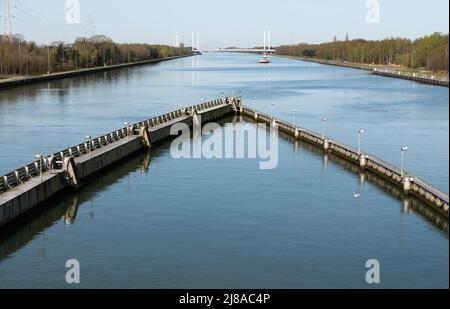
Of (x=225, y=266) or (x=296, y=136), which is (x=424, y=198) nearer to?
(x=225, y=266)

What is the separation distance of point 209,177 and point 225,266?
21893mm

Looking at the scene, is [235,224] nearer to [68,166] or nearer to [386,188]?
[68,166]

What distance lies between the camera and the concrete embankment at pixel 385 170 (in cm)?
4412

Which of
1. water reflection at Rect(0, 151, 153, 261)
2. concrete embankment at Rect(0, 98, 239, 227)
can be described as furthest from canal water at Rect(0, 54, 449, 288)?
concrete embankment at Rect(0, 98, 239, 227)

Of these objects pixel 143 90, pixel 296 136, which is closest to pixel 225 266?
pixel 296 136

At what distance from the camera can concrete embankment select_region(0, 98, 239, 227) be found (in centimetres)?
4091

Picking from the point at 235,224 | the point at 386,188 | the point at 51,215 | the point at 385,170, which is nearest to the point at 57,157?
the point at 51,215

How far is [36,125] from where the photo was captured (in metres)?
87.2

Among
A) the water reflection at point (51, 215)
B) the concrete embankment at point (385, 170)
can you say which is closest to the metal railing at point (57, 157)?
the water reflection at point (51, 215)

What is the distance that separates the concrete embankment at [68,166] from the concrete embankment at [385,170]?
16.8 m

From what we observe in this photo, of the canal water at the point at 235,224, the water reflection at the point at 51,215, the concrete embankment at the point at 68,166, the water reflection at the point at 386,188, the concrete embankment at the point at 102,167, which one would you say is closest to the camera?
the canal water at the point at 235,224

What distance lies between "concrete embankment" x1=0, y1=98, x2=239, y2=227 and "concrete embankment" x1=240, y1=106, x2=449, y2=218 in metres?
16.8

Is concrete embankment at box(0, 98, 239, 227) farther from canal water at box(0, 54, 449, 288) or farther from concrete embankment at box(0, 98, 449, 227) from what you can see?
canal water at box(0, 54, 449, 288)

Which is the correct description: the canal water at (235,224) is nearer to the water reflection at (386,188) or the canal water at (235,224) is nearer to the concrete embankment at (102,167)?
the water reflection at (386,188)
